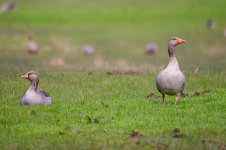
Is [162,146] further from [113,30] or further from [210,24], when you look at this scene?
[113,30]

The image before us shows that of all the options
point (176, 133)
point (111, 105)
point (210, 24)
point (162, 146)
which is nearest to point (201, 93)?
point (111, 105)

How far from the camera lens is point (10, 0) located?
2749 inches

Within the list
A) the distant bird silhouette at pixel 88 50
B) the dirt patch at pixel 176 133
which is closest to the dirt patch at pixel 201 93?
the dirt patch at pixel 176 133

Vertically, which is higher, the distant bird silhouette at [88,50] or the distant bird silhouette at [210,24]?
the distant bird silhouette at [210,24]

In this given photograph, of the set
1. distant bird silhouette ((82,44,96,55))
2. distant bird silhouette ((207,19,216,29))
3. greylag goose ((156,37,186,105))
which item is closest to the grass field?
greylag goose ((156,37,186,105))

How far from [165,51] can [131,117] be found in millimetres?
28319

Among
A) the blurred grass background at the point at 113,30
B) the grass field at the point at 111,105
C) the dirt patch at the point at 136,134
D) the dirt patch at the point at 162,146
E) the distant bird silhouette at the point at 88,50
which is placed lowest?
the dirt patch at the point at 162,146

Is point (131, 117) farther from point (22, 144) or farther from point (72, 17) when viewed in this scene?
point (72, 17)

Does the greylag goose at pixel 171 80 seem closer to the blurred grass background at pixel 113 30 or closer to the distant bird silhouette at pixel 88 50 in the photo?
the blurred grass background at pixel 113 30

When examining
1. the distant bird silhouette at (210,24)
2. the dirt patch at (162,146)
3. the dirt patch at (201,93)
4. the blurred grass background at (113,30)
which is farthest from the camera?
the distant bird silhouette at (210,24)

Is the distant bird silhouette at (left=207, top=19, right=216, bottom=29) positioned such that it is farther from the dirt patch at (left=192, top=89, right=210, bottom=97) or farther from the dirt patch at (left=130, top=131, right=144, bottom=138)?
the dirt patch at (left=130, top=131, right=144, bottom=138)

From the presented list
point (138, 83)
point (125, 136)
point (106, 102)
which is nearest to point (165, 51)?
point (138, 83)

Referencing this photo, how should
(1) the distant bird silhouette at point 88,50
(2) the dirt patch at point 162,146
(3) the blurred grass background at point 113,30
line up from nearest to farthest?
1. (2) the dirt patch at point 162,146
2. (3) the blurred grass background at point 113,30
3. (1) the distant bird silhouette at point 88,50

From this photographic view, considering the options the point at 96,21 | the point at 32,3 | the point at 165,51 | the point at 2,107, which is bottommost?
the point at 2,107
